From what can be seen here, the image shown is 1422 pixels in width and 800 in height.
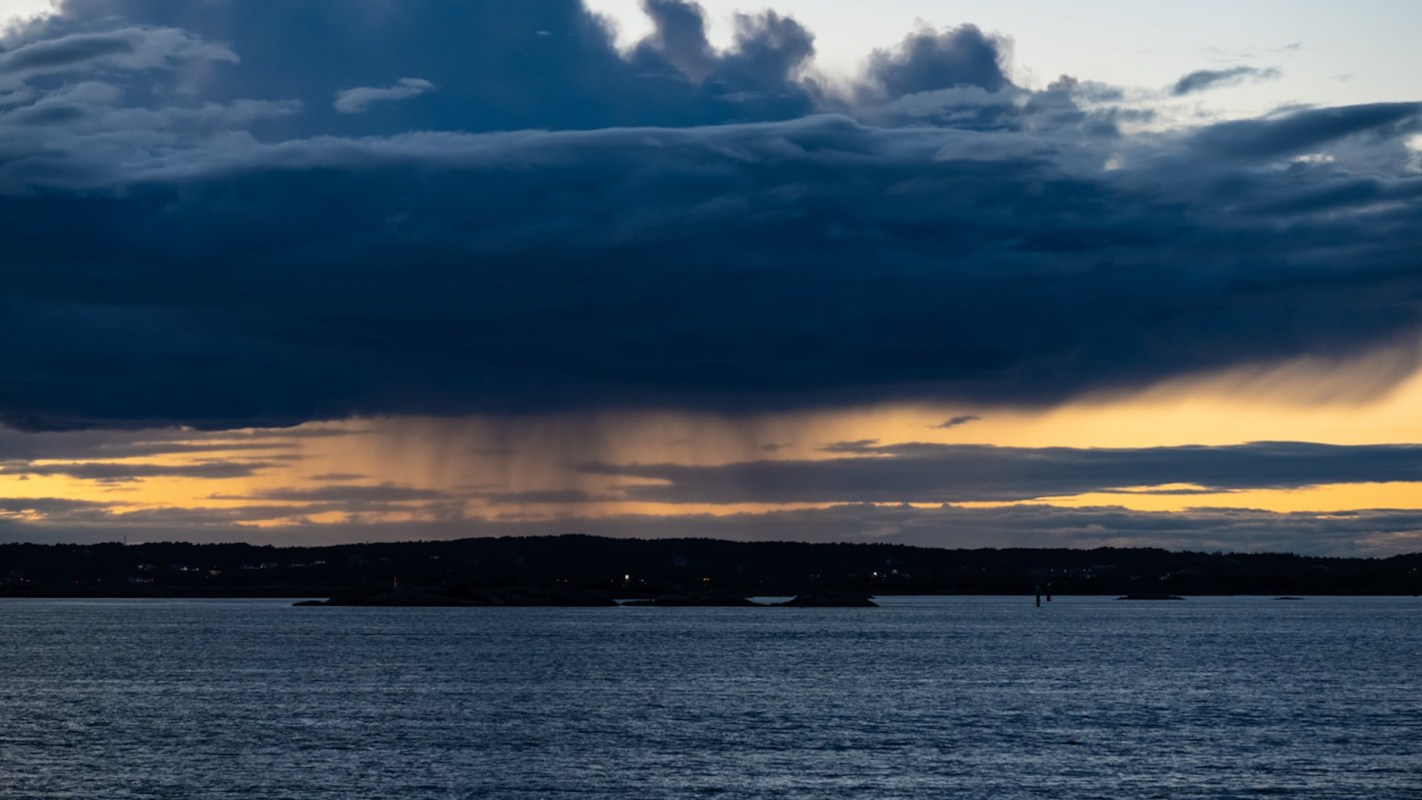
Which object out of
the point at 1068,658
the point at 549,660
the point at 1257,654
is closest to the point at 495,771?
the point at 549,660

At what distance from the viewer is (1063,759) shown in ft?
236

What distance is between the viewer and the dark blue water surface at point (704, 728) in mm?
63531

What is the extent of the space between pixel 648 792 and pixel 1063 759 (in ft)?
72.6

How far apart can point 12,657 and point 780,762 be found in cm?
11844

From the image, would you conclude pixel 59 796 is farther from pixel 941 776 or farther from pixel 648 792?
pixel 941 776

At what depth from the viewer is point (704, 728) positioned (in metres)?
85.0

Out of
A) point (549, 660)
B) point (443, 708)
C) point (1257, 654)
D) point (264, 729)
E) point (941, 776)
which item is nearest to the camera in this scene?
point (941, 776)

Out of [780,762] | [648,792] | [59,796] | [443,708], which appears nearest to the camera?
[59,796]

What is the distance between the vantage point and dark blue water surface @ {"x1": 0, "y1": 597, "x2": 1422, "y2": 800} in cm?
6353

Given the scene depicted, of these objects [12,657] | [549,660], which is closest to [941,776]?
[549,660]

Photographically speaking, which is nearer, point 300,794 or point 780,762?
point 300,794

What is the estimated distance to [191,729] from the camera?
8294 cm

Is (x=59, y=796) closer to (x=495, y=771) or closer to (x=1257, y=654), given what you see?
(x=495, y=771)

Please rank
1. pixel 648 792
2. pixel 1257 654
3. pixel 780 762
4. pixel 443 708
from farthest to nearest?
pixel 1257 654, pixel 443 708, pixel 780 762, pixel 648 792
